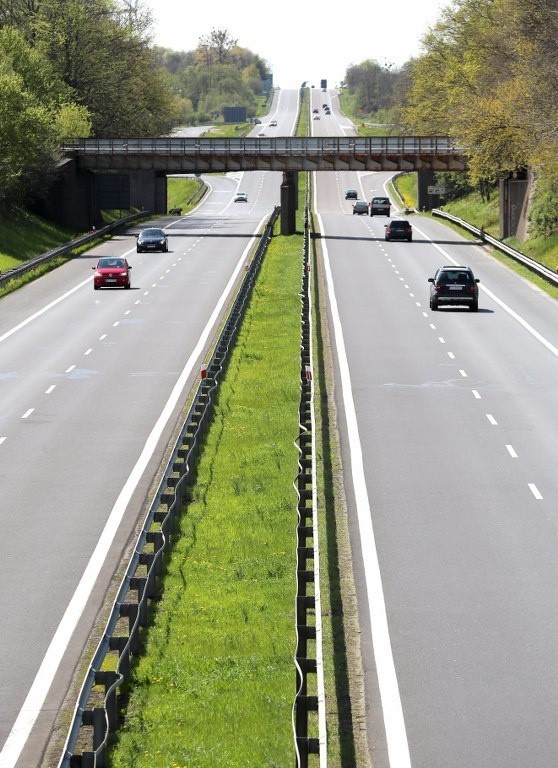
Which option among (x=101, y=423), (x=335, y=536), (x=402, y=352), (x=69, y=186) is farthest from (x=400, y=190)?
(x=335, y=536)

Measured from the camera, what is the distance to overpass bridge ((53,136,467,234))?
91875 millimetres

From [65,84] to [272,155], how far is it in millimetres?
23910

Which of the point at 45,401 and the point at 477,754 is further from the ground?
the point at 477,754

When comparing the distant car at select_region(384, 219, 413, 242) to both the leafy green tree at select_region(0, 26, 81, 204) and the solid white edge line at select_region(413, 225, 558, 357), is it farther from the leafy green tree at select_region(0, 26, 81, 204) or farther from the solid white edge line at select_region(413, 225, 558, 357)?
the solid white edge line at select_region(413, 225, 558, 357)

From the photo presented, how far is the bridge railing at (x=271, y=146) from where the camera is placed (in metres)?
93.1

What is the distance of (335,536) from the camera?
70.6ft

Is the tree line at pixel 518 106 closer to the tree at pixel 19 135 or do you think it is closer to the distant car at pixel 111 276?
the distant car at pixel 111 276

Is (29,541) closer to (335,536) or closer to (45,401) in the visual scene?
(335,536)

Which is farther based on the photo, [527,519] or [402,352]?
[402,352]

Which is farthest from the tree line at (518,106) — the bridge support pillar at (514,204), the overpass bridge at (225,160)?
the overpass bridge at (225,160)

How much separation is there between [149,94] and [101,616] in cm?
11398

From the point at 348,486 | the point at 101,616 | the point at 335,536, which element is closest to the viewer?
the point at 101,616

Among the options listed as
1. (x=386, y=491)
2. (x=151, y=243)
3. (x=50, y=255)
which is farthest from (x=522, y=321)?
(x=151, y=243)

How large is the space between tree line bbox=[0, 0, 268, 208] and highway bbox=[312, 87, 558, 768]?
40.4 meters
